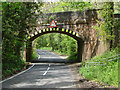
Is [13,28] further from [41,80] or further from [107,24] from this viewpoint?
[107,24]

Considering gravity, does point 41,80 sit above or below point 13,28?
below

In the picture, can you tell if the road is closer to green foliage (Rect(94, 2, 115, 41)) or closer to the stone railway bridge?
green foliage (Rect(94, 2, 115, 41))

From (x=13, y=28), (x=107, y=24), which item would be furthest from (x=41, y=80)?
(x=107, y=24)

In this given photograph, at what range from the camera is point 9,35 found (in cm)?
1344

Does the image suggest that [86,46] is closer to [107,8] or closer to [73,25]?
[73,25]

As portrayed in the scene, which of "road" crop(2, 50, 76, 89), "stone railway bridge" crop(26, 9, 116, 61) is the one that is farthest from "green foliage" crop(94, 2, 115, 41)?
"stone railway bridge" crop(26, 9, 116, 61)

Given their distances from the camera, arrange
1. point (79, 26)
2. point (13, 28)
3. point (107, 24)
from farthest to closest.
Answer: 1. point (79, 26)
2. point (107, 24)
3. point (13, 28)

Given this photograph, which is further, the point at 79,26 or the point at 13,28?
the point at 79,26

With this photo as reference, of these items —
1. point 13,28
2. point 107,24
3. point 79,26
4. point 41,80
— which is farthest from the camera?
point 79,26

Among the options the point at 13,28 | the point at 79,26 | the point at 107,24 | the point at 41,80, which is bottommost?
the point at 41,80

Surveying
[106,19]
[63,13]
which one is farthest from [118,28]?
[63,13]

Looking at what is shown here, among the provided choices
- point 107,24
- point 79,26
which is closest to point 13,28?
point 107,24

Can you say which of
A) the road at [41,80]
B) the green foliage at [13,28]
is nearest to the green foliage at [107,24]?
the road at [41,80]

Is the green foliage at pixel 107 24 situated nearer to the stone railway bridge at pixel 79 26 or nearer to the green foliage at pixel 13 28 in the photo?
the stone railway bridge at pixel 79 26
